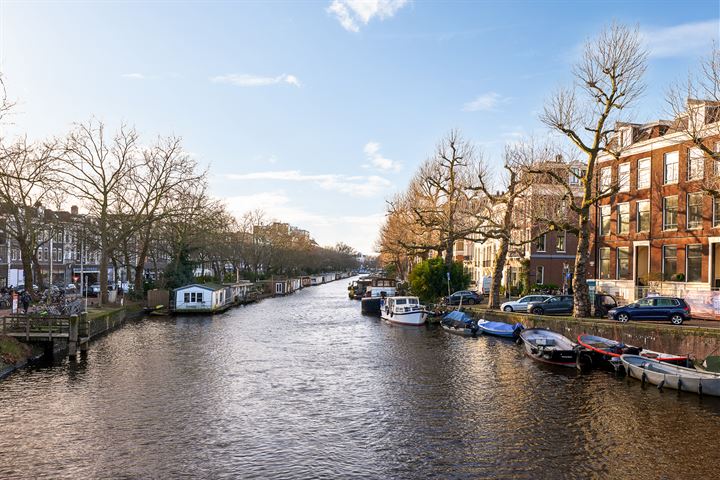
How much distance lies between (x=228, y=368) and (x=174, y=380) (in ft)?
13.0

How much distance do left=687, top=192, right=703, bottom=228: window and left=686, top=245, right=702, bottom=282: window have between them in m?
1.75

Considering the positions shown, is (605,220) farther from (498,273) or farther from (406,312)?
(406,312)

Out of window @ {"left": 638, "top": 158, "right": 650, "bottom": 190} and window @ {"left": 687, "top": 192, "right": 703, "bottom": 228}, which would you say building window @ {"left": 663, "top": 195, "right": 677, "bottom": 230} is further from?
window @ {"left": 638, "top": 158, "right": 650, "bottom": 190}

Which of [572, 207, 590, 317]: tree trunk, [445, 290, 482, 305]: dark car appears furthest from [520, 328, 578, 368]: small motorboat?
[445, 290, 482, 305]: dark car

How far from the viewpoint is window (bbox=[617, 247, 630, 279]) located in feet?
167

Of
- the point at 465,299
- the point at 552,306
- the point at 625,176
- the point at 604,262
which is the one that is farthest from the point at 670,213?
the point at 465,299

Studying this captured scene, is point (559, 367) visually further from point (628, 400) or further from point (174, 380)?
point (174, 380)

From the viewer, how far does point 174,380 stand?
28.8 meters

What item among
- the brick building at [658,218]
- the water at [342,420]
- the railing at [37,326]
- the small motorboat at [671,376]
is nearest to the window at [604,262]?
the brick building at [658,218]

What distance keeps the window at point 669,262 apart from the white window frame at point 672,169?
5335mm

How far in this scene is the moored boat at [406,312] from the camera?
55.0 meters

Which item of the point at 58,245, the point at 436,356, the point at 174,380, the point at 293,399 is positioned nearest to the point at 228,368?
the point at 174,380

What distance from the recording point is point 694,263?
43.7 m

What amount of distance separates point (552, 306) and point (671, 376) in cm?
2153
